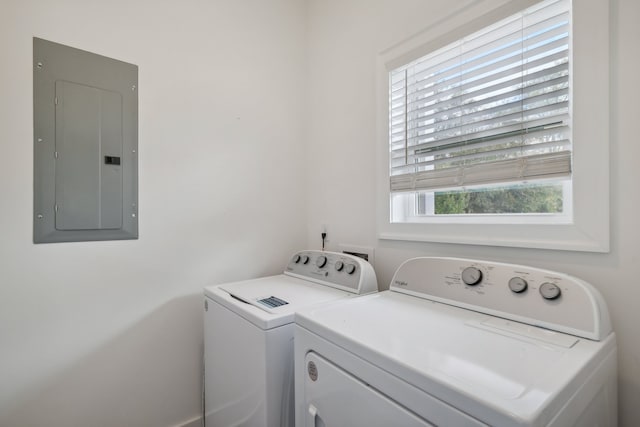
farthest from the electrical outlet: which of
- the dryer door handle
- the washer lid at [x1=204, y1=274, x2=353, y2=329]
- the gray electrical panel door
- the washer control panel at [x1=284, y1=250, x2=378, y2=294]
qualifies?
the gray electrical panel door

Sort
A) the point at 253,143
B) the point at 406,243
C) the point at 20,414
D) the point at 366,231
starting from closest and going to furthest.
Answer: the point at 20,414, the point at 406,243, the point at 366,231, the point at 253,143

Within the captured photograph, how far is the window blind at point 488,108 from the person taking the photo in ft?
3.25

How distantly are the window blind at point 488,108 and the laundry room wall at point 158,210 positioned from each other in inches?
30.7

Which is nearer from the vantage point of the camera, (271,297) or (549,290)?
(549,290)

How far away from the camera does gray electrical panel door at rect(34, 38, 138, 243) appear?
1.19 metres

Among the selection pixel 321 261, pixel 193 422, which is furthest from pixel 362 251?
pixel 193 422

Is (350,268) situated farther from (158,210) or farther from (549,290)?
(158,210)

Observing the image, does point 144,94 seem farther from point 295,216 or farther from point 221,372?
point 221,372

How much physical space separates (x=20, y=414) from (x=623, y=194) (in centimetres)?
218

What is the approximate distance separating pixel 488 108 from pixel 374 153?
0.54m

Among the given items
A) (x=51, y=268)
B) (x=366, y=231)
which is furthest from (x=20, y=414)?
(x=366, y=231)

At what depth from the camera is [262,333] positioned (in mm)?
988

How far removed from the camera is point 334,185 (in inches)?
70.4

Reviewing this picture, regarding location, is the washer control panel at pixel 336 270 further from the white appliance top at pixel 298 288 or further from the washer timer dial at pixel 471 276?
the washer timer dial at pixel 471 276
